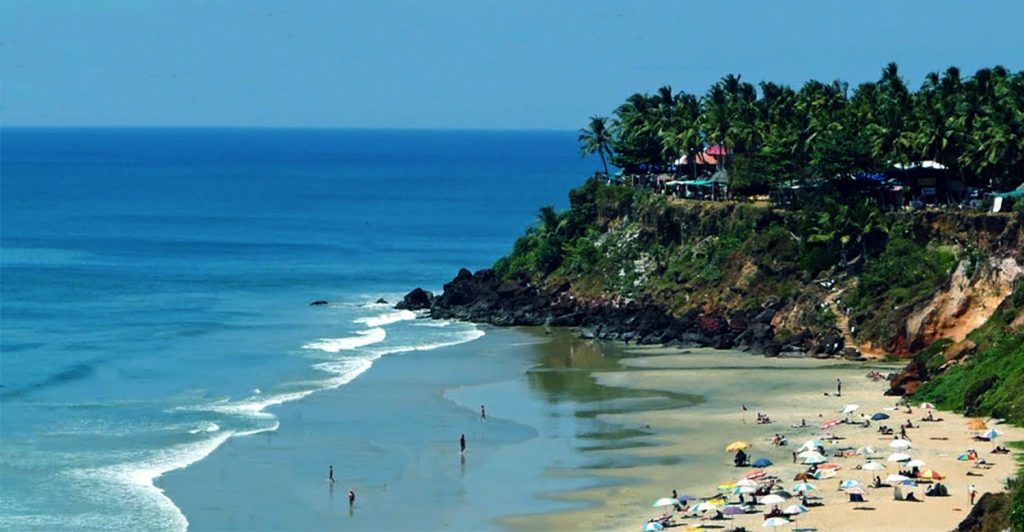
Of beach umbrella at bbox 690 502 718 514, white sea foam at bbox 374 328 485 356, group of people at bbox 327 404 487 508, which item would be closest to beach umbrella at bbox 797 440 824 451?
beach umbrella at bbox 690 502 718 514

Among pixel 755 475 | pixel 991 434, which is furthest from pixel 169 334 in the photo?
pixel 991 434

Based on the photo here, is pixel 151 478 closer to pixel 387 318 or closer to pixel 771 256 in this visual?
pixel 771 256

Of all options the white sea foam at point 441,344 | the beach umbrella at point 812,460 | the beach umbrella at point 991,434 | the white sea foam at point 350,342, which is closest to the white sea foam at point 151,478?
the beach umbrella at point 812,460

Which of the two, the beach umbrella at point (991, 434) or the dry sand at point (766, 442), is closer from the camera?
the dry sand at point (766, 442)

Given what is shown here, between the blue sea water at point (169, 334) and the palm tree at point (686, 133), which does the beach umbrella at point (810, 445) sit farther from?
the palm tree at point (686, 133)

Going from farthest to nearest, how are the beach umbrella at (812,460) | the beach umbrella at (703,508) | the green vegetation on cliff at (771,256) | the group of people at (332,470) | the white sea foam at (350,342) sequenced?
the white sea foam at (350,342) < the green vegetation on cliff at (771,256) < the beach umbrella at (812,460) < the group of people at (332,470) < the beach umbrella at (703,508)
